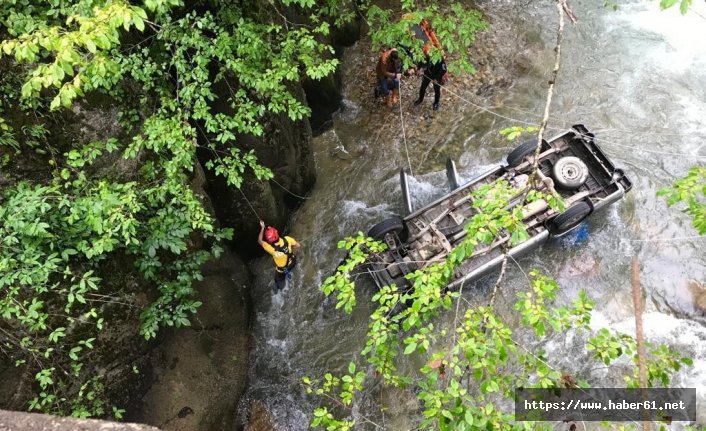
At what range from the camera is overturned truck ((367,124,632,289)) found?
714 centimetres

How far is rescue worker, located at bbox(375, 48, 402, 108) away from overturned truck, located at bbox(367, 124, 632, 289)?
8.32ft

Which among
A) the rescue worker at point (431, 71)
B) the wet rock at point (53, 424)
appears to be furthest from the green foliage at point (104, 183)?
the rescue worker at point (431, 71)

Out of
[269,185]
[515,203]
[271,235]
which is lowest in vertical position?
[271,235]

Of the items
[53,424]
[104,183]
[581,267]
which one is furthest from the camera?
[581,267]

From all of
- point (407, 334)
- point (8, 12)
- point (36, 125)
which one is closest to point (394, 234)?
point (407, 334)

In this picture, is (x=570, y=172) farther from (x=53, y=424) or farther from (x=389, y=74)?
(x=53, y=424)

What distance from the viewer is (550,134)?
9555 mm

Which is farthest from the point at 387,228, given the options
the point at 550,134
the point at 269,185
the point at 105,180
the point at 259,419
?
the point at 550,134

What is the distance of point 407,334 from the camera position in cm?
740

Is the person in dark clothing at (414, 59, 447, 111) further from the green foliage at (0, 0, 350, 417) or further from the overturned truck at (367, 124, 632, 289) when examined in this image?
the green foliage at (0, 0, 350, 417)

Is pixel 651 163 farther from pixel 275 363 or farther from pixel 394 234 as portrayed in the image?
pixel 275 363

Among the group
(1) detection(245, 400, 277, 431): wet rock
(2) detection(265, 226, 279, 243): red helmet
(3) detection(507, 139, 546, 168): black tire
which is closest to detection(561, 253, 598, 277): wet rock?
(3) detection(507, 139, 546, 168): black tire

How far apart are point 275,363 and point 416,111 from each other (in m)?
6.34

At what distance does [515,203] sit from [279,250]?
4.19 metres
